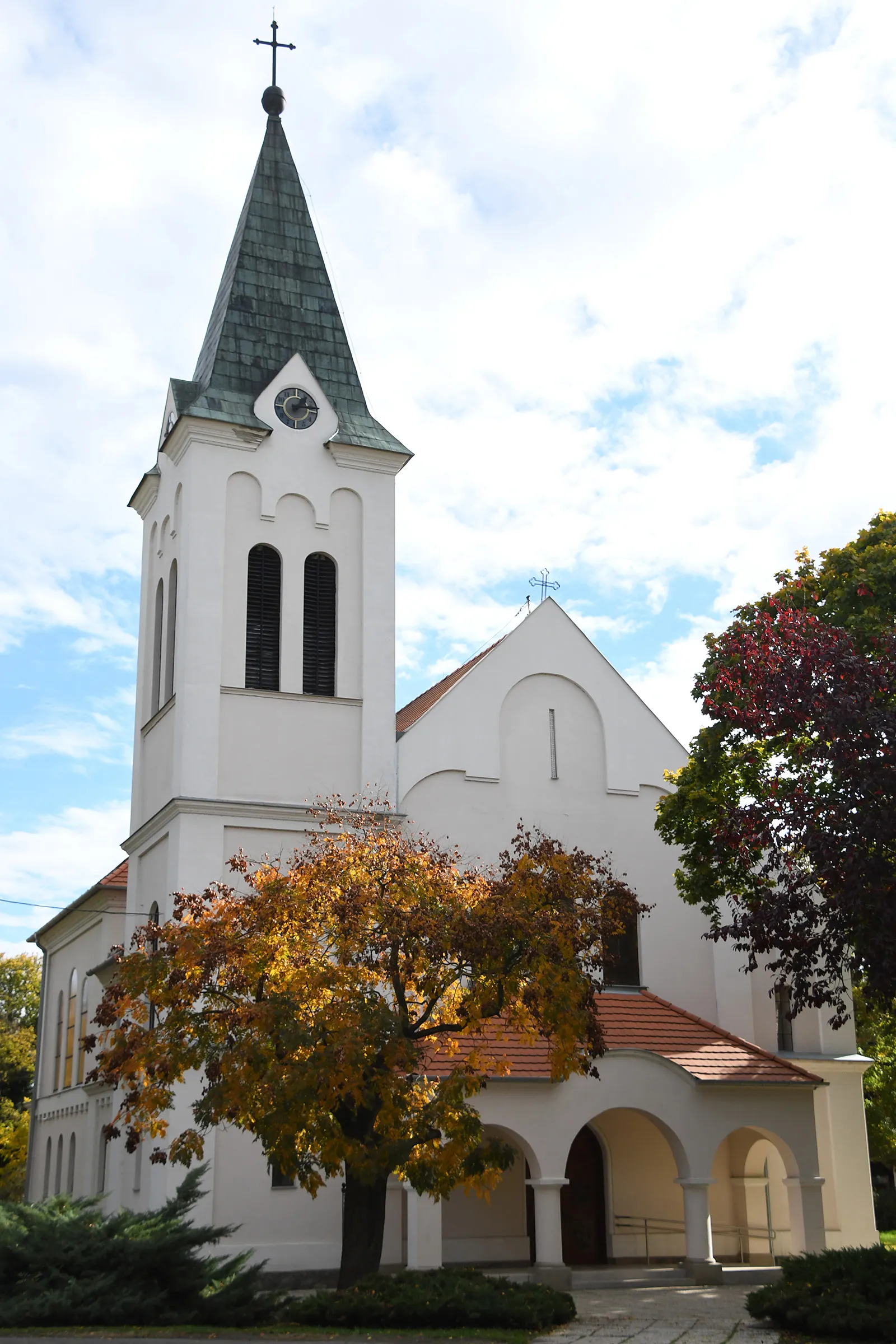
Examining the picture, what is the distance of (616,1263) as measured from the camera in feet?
83.5

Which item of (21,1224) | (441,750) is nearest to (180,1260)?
(21,1224)

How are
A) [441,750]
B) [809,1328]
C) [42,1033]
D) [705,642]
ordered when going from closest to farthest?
[809,1328]
[705,642]
[441,750]
[42,1033]

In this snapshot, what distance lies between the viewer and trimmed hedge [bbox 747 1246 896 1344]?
45.9 ft

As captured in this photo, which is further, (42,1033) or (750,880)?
(42,1033)

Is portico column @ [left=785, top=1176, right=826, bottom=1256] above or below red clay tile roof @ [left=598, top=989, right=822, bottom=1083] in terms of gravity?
below

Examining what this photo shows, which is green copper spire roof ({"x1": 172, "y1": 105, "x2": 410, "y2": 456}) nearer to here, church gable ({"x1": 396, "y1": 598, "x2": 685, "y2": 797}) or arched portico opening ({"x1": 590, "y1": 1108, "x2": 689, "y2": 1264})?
church gable ({"x1": 396, "y1": 598, "x2": 685, "y2": 797})

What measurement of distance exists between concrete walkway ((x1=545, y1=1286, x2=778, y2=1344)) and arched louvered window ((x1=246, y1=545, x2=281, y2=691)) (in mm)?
11885

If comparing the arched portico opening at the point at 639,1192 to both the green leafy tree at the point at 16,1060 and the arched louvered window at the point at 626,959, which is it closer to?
the arched louvered window at the point at 626,959

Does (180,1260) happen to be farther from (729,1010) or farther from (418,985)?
(729,1010)

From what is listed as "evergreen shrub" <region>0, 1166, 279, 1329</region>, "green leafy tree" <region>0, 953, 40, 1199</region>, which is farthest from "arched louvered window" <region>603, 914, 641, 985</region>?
"green leafy tree" <region>0, 953, 40, 1199</region>

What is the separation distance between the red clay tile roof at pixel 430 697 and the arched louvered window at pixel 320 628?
2.45 metres

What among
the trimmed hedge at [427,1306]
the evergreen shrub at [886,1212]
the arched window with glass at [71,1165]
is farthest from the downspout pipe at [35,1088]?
the evergreen shrub at [886,1212]

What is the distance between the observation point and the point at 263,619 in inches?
1049

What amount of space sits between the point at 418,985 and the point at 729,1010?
11.7m
